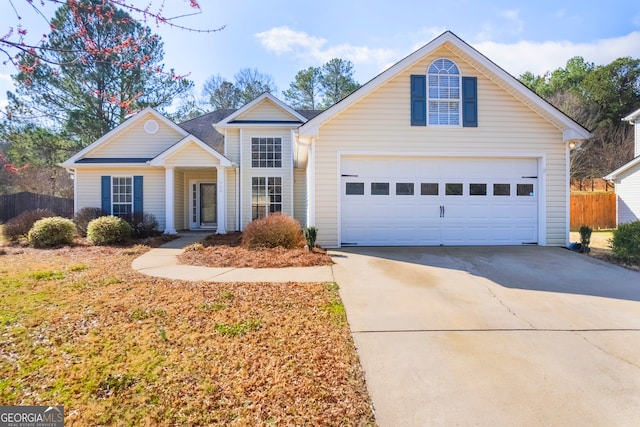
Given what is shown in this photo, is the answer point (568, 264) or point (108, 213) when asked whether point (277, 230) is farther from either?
point (108, 213)

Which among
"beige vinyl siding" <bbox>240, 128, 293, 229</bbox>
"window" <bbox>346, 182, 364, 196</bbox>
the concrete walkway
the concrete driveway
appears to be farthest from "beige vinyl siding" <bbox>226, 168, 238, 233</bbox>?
the concrete driveway

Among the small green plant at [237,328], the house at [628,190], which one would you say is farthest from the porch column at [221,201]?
the house at [628,190]

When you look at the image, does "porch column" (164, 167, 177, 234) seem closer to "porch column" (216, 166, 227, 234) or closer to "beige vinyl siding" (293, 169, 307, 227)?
"porch column" (216, 166, 227, 234)

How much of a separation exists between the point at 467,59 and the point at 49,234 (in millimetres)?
14520

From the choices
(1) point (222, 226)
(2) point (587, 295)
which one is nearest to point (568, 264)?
(2) point (587, 295)

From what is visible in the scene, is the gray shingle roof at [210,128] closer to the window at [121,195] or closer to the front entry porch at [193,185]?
the front entry porch at [193,185]

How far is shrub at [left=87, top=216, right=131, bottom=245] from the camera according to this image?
11.4 meters

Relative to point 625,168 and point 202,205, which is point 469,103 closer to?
point 202,205

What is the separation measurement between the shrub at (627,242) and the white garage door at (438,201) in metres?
1.88

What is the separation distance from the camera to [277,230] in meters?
9.38

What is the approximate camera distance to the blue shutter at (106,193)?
14.4m

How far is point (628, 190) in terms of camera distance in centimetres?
1684

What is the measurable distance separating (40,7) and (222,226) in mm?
11203

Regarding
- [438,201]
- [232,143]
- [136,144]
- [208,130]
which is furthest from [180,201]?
[438,201]
